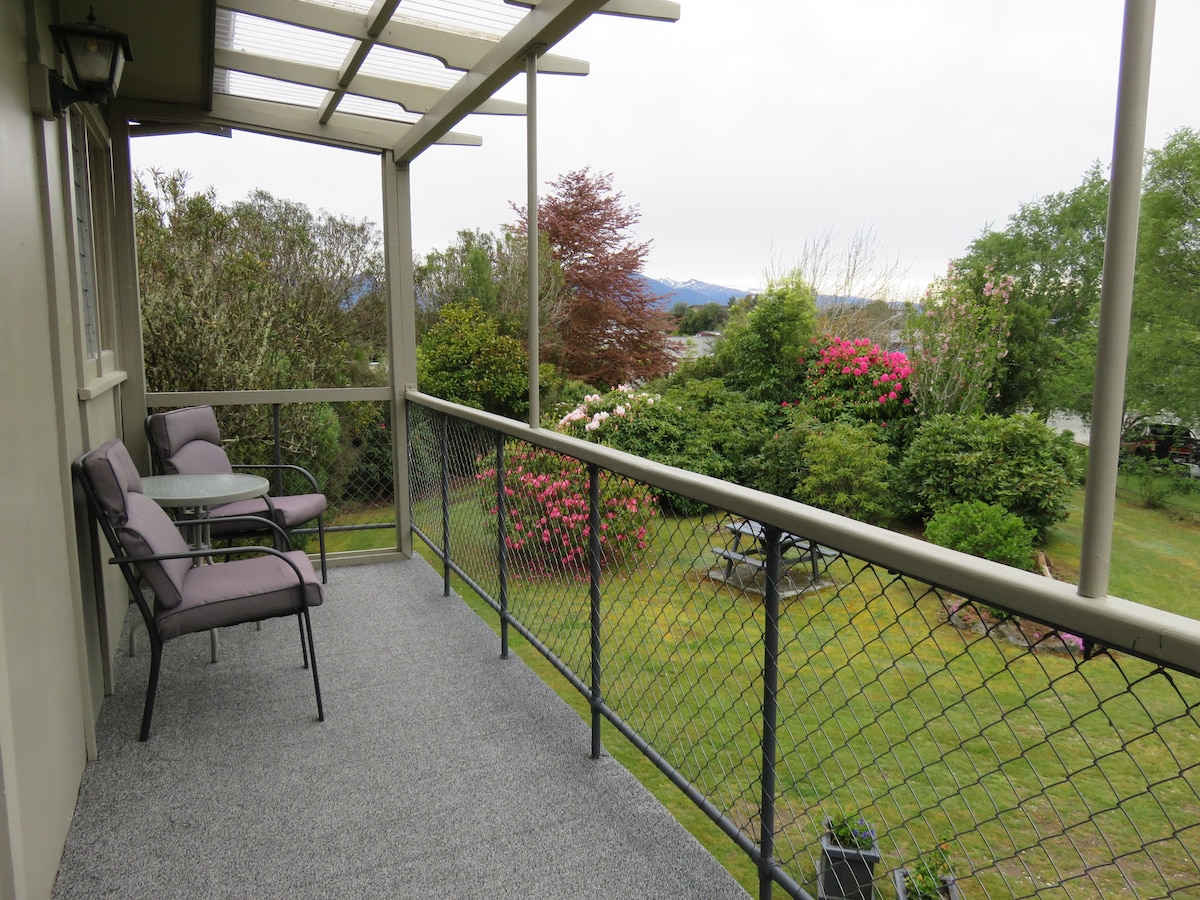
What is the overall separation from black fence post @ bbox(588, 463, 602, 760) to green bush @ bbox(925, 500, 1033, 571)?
4.13 meters

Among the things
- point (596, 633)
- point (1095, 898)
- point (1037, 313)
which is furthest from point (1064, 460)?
point (596, 633)

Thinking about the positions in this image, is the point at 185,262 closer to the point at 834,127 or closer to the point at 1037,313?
the point at 1037,313

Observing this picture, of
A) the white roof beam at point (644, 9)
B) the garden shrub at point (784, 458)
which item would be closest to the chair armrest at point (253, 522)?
the white roof beam at point (644, 9)

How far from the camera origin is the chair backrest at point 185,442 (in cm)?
365

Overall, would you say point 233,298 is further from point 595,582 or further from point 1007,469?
point 1007,469

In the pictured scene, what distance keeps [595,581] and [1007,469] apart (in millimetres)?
5564

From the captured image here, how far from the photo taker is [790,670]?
178 inches

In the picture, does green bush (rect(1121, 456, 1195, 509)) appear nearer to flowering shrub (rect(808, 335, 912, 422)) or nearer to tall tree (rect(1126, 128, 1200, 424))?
tall tree (rect(1126, 128, 1200, 424))

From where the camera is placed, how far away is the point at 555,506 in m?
4.68

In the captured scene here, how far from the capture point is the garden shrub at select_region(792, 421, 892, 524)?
744cm

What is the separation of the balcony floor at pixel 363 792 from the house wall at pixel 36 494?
0.20 metres

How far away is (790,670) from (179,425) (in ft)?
11.4

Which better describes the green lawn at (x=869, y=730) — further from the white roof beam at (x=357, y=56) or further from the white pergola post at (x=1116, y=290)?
the white roof beam at (x=357, y=56)

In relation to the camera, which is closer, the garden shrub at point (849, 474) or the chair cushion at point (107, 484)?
the chair cushion at point (107, 484)
